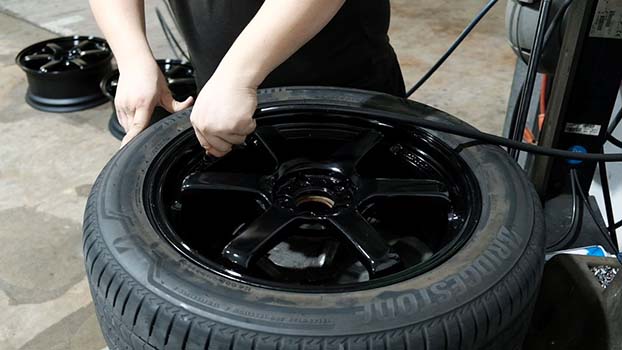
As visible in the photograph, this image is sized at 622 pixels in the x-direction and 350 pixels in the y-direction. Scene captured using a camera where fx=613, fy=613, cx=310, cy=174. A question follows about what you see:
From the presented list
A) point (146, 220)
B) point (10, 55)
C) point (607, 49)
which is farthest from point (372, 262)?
point (10, 55)

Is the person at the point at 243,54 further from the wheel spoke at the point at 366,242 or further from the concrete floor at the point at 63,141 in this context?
the concrete floor at the point at 63,141

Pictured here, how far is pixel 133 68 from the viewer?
3.12 feet

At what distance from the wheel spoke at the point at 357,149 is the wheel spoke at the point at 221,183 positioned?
135mm

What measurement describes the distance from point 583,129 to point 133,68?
2.74 feet

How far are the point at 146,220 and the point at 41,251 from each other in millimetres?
940

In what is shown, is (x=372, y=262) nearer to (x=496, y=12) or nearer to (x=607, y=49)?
(x=607, y=49)

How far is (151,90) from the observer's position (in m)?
0.94

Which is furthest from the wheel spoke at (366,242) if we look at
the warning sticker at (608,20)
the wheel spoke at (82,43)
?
the wheel spoke at (82,43)

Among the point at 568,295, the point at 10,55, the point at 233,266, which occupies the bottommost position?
the point at 10,55

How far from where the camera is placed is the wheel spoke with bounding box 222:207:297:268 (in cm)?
79

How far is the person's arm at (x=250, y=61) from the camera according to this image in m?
0.75

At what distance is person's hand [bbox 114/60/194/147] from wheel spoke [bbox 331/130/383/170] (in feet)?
0.96

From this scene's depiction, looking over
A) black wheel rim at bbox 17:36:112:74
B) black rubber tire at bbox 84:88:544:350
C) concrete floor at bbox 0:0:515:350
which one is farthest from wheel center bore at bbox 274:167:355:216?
black wheel rim at bbox 17:36:112:74

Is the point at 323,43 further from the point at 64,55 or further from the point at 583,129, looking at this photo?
the point at 64,55
